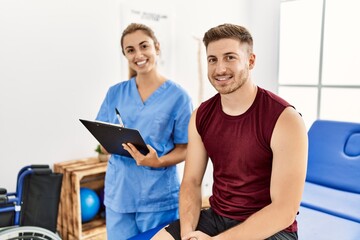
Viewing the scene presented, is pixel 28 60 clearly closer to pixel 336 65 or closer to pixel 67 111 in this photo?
pixel 67 111

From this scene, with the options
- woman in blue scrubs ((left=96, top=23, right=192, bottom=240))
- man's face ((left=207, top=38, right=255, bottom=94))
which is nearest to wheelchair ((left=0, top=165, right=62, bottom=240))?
woman in blue scrubs ((left=96, top=23, right=192, bottom=240))

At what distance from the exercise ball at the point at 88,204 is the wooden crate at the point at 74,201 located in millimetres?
68

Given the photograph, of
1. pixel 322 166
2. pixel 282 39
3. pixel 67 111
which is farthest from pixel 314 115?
pixel 67 111

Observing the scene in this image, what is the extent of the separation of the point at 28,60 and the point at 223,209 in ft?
5.20

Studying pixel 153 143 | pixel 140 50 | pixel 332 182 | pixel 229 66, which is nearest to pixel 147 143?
pixel 153 143

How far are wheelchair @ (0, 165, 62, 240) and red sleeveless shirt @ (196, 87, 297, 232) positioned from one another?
2.81 ft

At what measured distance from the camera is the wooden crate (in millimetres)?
2098

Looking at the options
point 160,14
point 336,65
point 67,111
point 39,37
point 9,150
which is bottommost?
point 9,150

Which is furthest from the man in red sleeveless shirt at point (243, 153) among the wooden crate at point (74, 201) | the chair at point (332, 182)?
the wooden crate at point (74, 201)

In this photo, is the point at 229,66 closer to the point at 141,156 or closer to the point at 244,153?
the point at 244,153

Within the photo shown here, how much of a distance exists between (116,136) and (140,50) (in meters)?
0.37

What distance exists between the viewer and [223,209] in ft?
3.82

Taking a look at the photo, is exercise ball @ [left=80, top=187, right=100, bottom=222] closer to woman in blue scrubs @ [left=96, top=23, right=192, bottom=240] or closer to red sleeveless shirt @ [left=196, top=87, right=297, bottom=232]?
woman in blue scrubs @ [left=96, top=23, right=192, bottom=240]

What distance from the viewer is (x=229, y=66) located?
1074mm
